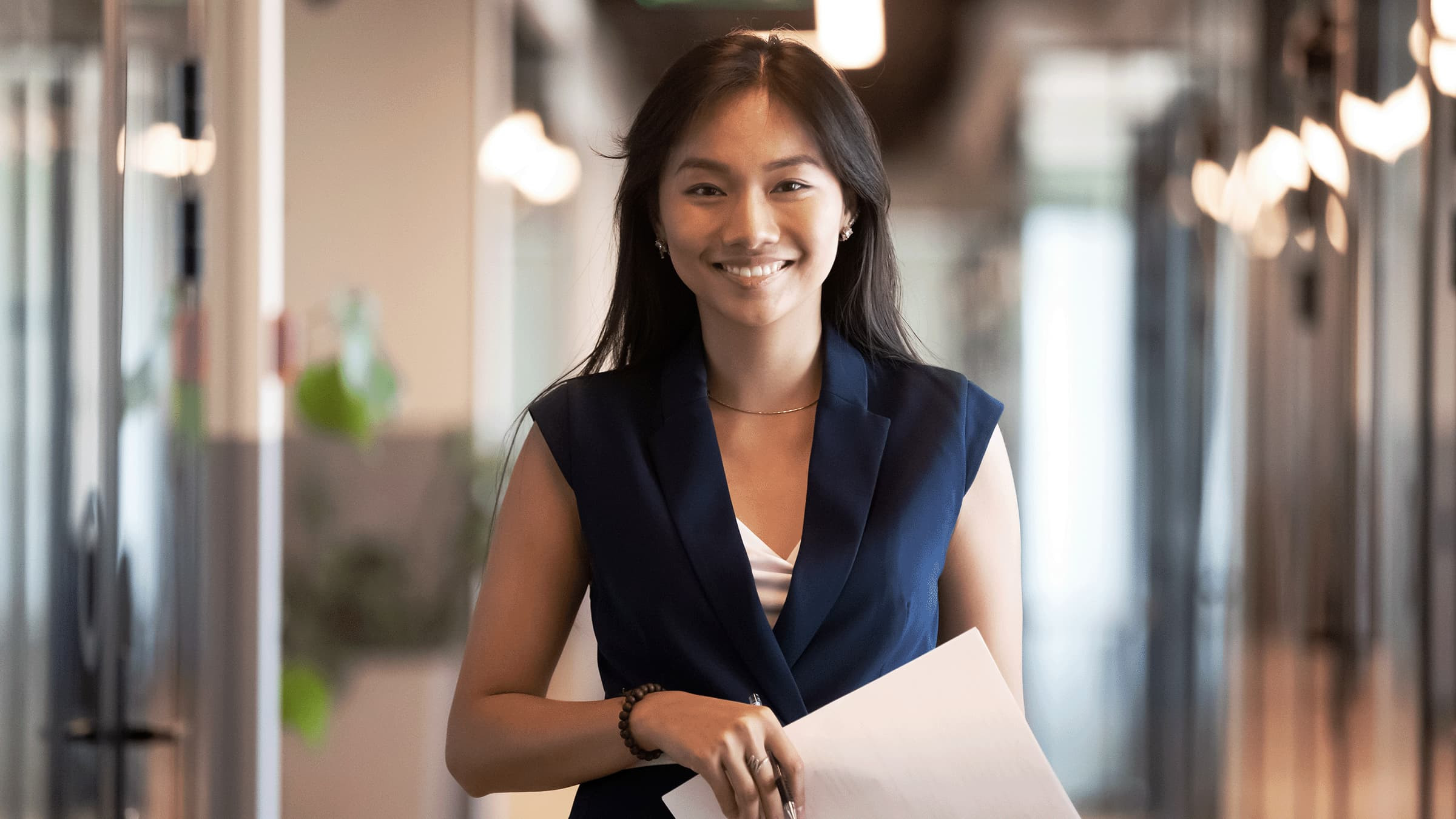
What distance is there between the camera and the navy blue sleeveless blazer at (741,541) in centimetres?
111

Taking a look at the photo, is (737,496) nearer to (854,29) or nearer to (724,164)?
(724,164)

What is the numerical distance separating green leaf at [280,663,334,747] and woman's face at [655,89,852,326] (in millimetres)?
2294

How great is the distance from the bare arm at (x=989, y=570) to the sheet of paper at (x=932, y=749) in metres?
0.26

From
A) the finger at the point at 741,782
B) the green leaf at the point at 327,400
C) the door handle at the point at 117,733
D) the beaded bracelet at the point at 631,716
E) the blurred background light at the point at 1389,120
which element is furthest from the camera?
the green leaf at the point at 327,400

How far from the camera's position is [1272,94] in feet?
10.8

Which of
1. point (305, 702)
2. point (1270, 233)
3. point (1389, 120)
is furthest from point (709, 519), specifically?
point (1270, 233)

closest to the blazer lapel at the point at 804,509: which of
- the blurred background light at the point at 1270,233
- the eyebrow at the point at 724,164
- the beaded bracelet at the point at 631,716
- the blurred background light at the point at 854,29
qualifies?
the beaded bracelet at the point at 631,716

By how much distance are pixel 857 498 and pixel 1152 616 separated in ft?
8.33

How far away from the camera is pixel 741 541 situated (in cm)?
114

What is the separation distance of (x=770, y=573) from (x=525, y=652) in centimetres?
26

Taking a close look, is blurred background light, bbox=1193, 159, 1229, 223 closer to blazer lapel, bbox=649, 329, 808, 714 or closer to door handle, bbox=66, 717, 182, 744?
blazer lapel, bbox=649, 329, 808, 714

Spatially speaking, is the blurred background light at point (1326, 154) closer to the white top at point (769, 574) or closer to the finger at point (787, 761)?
the white top at point (769, 574)

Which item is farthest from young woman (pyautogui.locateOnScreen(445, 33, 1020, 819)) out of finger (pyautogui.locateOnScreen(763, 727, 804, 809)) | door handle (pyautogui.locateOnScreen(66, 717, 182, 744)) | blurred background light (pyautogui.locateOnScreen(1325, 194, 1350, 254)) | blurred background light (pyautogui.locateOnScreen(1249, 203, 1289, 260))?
blurred background light (pyautogui.locateOnScreen(1249, 203, 1289, 260))

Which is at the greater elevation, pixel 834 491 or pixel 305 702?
pixel 834 491
